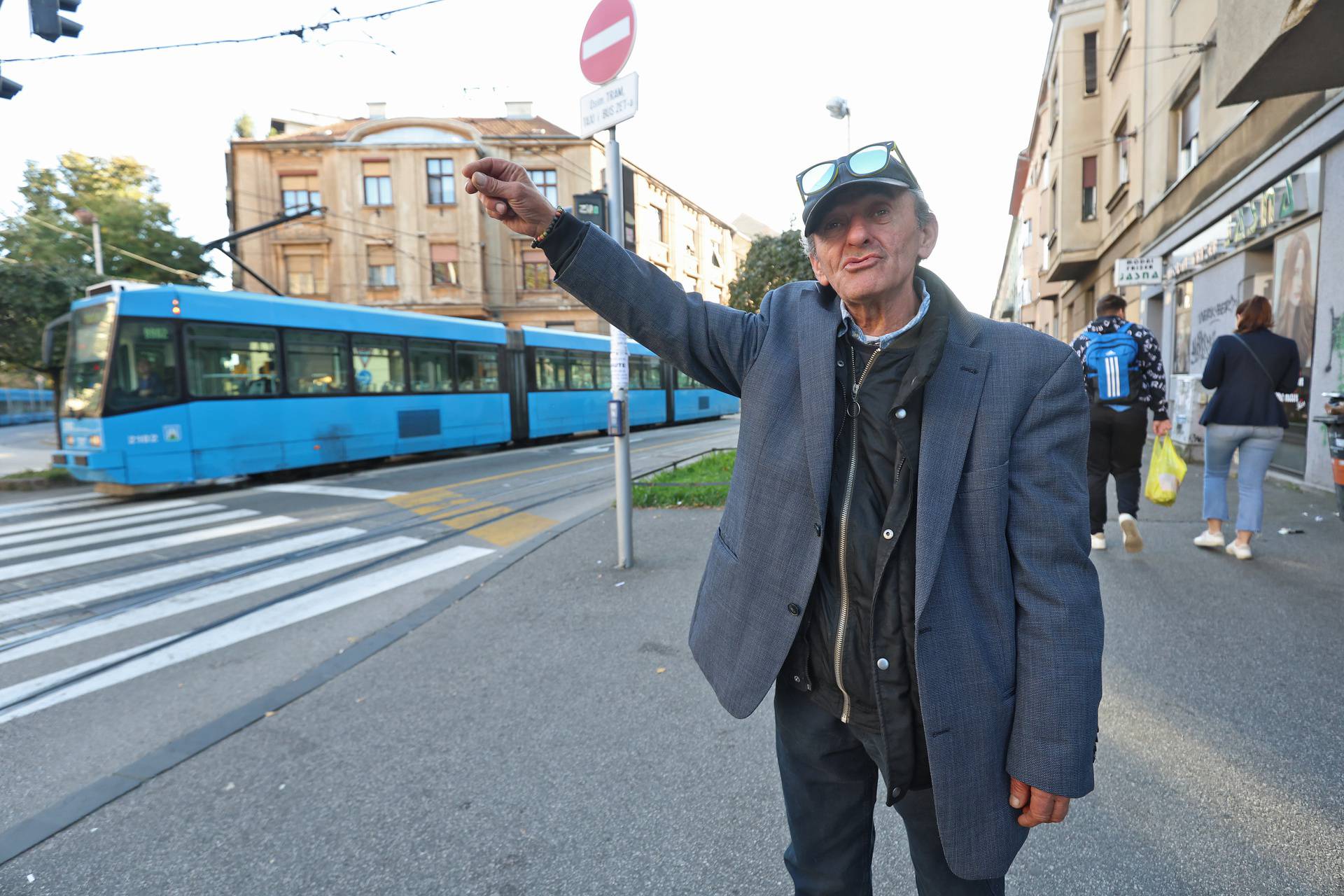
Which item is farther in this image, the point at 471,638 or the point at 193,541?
the point at 193,541

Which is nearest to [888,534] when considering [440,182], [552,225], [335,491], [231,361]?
[552,225]

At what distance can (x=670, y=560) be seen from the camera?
633 centimetres

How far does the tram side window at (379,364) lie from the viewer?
45.8 feet

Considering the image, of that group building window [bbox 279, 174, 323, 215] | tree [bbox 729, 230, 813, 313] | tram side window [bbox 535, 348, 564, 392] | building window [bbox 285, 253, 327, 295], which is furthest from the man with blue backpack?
building window [bbox 279, 174, 323, 215]

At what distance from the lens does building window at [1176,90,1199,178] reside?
40.9 feet

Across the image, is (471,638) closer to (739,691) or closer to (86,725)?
(86,725)

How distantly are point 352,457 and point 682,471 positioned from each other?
6.60m

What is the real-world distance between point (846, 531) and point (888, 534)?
0.10 meters

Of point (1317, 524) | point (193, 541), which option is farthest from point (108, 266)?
point (1317, 524)

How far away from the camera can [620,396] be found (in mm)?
6113

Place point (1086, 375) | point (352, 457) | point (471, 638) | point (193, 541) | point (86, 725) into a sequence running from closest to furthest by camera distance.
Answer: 1. point (86, 725)
2. point (471, 638)
3. point (1086, 375)
4. point (193, 541)
5. point (352, 457)

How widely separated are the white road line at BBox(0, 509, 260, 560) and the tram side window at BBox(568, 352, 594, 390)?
1140 cm

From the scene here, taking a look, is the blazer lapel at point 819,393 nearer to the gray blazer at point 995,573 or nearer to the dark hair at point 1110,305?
the gray blazer at point 995,573

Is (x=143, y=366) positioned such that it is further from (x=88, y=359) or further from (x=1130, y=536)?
(x=1130, y=536)
